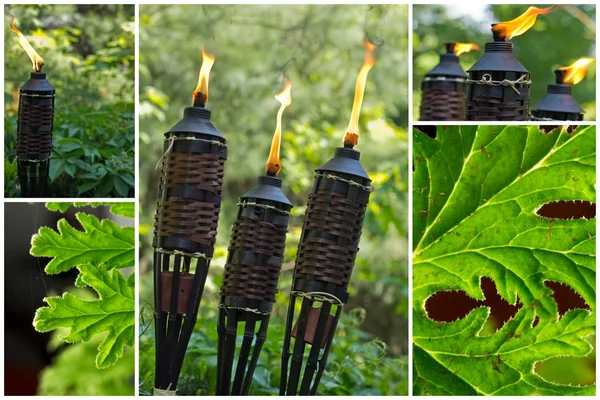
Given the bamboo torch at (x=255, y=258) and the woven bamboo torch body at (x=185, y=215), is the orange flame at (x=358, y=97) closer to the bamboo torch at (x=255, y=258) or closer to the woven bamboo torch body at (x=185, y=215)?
the bamboo torch at (x=255, y=258)

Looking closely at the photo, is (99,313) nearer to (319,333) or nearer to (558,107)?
(319,333)

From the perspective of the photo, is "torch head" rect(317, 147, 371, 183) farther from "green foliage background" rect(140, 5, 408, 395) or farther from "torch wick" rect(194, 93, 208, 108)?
"green foliage background" rect(140, 5, 408, 395)

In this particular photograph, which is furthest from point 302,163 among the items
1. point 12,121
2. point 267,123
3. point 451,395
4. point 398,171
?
point 451,395

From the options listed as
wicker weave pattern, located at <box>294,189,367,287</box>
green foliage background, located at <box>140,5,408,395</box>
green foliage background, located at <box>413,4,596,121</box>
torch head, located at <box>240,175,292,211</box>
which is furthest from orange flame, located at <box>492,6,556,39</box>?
green foliage background, located at <box>140,5,408,395</box>

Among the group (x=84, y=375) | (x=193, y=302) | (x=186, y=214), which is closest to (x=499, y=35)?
(x=186, y=214)

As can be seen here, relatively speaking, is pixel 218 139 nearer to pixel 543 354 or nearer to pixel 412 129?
pixel 412 129

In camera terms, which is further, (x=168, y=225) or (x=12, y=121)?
(x=12, y=121)

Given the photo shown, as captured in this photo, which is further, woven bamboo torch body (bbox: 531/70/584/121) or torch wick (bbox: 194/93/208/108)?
woven bamboo torch body (bbox: 531/70/584/121)
